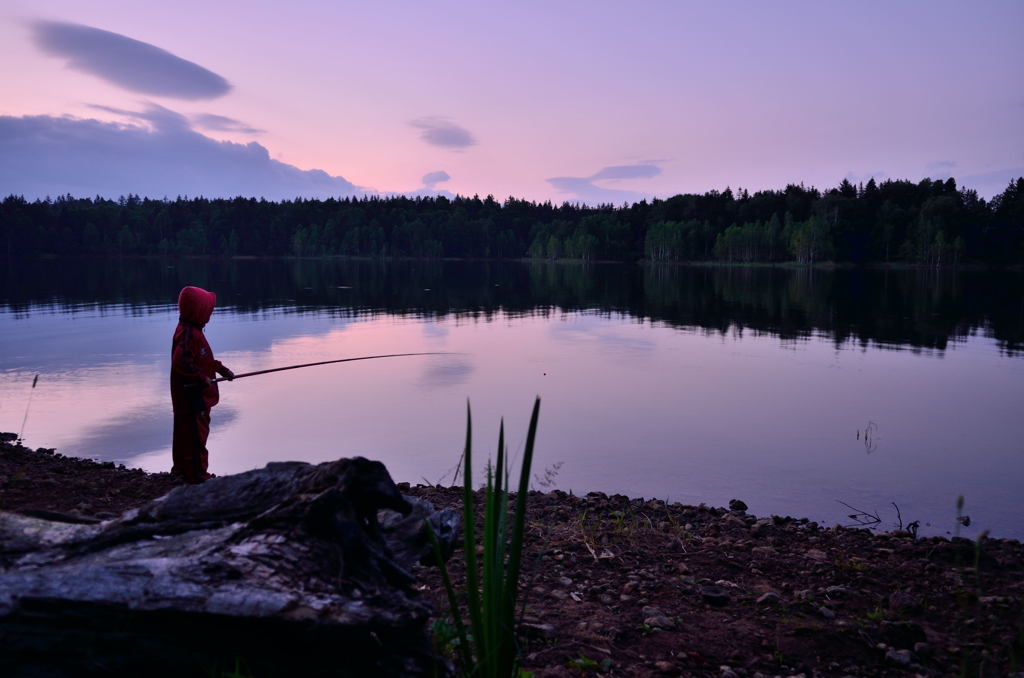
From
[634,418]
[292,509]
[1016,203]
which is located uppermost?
[1016,203]

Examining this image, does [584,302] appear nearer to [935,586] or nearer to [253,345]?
[253,345]

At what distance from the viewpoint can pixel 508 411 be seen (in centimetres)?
1587

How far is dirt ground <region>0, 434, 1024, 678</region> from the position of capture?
4574 mm

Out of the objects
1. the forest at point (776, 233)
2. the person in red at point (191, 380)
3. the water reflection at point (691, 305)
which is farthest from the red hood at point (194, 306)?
the forest at point (776, 233)

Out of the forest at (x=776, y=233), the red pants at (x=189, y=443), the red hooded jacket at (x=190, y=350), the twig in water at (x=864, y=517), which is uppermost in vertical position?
the forest at (x=776, y=233)

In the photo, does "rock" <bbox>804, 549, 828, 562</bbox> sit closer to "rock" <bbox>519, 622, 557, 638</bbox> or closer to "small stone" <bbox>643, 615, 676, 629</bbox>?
"small stone" <bbox>643, 615, 676, 629</bbox>

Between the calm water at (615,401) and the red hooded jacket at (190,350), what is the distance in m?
2.85

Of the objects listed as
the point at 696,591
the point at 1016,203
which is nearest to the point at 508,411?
the point at 696,591

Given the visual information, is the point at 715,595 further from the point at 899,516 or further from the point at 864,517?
the point at 864,517

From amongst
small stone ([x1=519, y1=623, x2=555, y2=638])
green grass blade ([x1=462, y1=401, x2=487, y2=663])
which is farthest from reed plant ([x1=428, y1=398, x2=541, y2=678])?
small stone ([x1=519, y1=623, x2=555, y2=638])

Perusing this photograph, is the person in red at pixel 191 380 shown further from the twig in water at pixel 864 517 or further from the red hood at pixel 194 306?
the twig in water at pixel 864 517

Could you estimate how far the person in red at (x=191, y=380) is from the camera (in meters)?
8.77

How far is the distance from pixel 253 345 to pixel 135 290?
1436 inches

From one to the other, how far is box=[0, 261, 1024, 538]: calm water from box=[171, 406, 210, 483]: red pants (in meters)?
2.25
